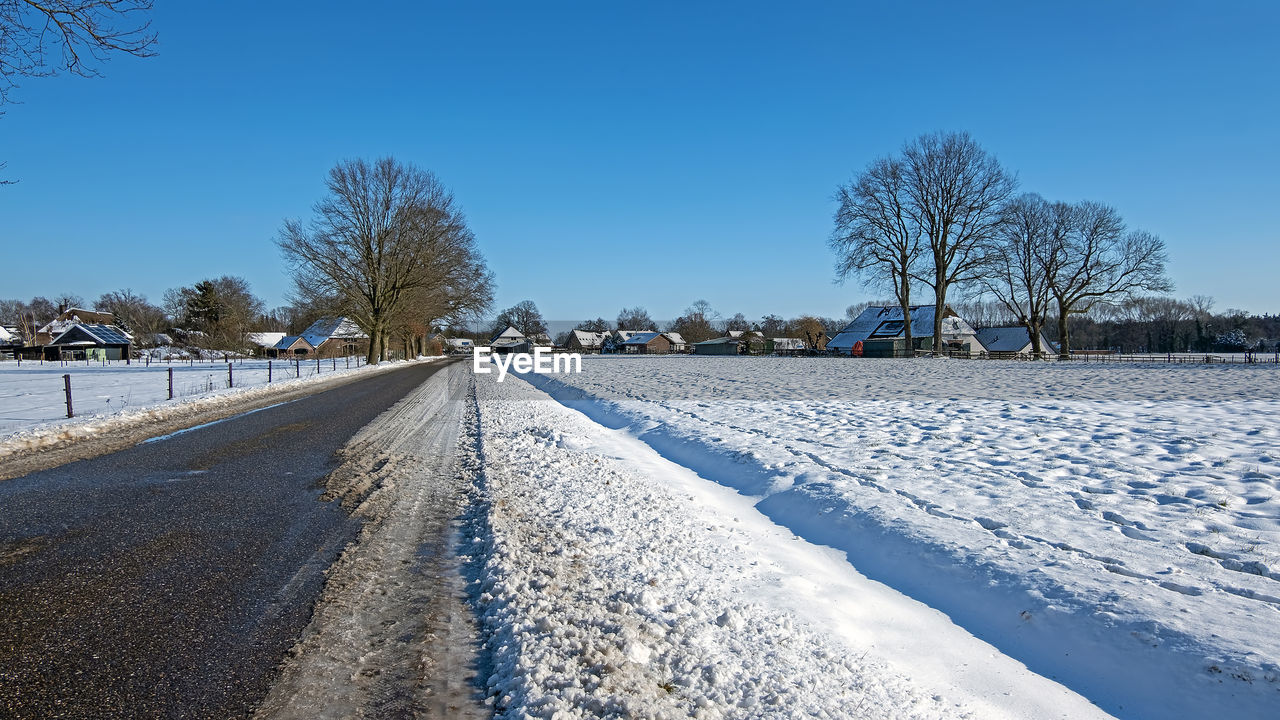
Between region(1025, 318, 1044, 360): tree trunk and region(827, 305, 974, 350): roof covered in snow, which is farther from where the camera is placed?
region(827, 305, 974, 350): roof covered in snow

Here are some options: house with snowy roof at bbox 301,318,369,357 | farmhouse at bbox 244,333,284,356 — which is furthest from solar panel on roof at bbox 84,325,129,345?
house with snowy roof at bbox 301,318,369,357

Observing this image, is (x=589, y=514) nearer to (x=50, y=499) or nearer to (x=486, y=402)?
(x=50, y=499)

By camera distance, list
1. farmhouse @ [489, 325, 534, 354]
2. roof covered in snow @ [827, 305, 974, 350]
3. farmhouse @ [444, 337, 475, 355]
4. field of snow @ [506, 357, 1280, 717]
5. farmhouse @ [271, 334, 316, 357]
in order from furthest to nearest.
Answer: farmhouse @ [444, 337, 475, 355], farmhouse @ [489, 325, 534, 354], farmhouse @ [271, 334, 316, 357], roof covered in snow @ [827, 305, 974, 350], field of snow @ [506, 357, 1280, 717]

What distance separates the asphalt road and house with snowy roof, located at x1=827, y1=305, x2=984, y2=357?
6537 cm

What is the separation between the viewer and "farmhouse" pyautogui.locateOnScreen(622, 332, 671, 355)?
419 ft

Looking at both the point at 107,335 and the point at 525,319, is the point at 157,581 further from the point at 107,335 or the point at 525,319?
the point at 525,319

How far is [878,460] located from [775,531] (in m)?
2.58

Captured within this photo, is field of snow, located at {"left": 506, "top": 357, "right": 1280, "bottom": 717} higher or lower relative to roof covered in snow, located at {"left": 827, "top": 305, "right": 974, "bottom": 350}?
lower

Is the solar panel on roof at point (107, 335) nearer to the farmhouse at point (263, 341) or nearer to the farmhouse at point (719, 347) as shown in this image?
the farmhouse at point (263, 341)

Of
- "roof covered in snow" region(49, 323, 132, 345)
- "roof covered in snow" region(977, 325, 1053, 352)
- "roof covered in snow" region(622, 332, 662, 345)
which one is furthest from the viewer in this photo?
"roof covered in snow" region(622, 332, 662, 345)

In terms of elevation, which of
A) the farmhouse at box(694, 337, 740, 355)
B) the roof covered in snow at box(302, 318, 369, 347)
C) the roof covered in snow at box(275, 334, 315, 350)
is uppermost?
the roof covered in snow at box(302, 318, 369, 347)

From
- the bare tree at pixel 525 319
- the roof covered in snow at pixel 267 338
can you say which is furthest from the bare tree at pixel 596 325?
the roof covered in snow at pixel 267 338

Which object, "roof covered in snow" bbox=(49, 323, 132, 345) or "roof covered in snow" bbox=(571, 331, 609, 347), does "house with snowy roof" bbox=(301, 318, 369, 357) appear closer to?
"roof covered in snow" bbox=(49, 323, 132, 345)

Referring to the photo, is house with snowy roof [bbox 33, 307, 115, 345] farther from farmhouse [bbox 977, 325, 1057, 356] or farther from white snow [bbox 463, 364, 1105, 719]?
farmhouse [bbox 977, 325, 1057, 356]
